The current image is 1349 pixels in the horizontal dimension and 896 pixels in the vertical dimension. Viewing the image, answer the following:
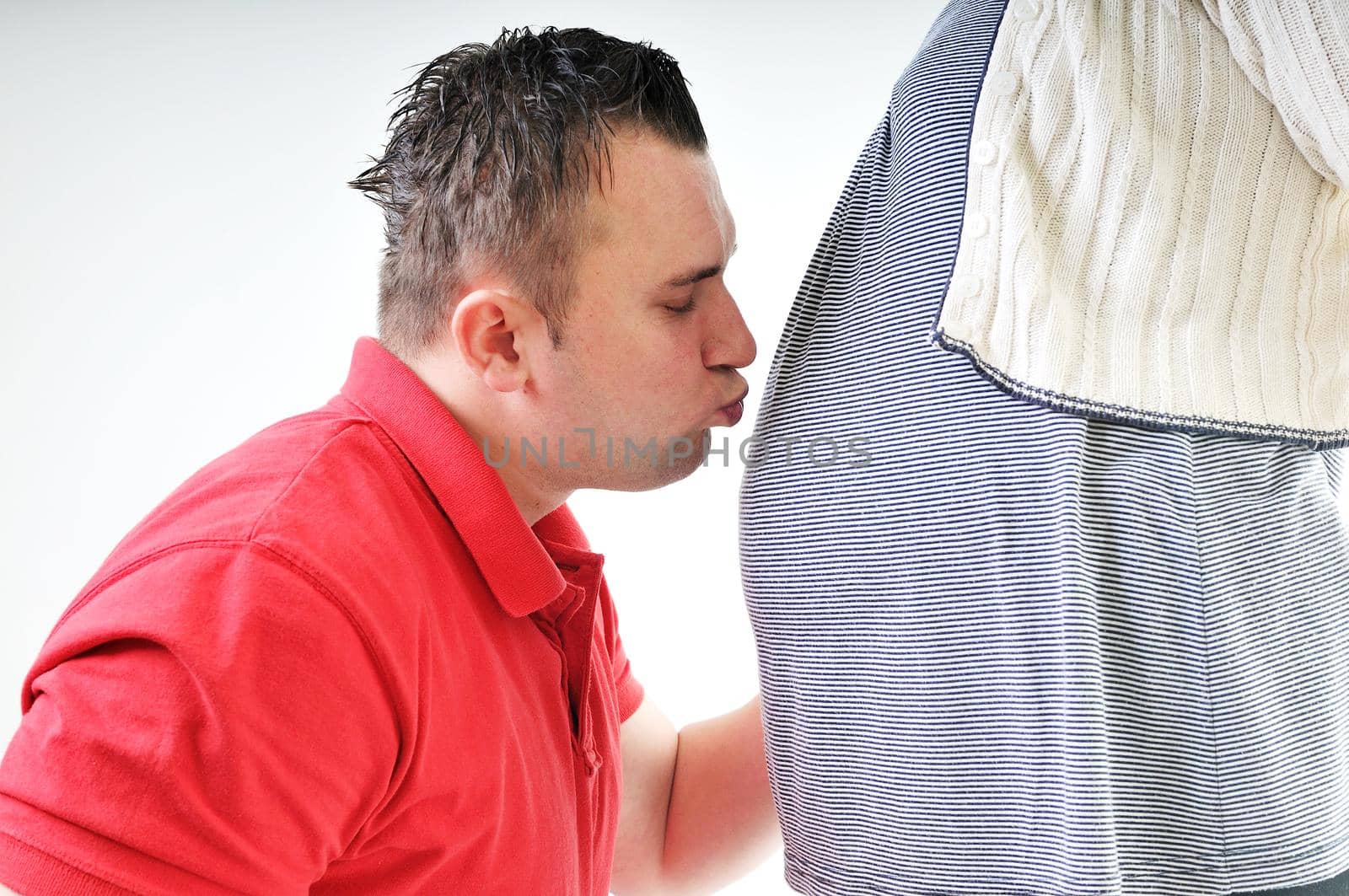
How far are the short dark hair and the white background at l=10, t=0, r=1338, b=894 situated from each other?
2.40 ft

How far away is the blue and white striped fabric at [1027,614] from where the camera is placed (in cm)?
69

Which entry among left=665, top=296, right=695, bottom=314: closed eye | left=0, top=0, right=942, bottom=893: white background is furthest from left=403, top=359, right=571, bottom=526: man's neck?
left=0, top=0, right=942, bottom=893: white background

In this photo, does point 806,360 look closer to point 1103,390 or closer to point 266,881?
point 1103,390

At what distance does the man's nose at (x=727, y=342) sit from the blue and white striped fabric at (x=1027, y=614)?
0.18m

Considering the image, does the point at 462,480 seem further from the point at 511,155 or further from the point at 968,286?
the point at 968,286

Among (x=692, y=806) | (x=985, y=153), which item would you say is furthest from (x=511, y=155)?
(x=692, y=806)

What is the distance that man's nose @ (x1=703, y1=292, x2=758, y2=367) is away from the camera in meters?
0.99

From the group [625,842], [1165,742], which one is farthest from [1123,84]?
[625,842]

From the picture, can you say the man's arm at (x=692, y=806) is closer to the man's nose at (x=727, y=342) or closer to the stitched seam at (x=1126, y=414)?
the man's nose at (x=727, y=342)

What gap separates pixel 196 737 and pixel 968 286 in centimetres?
52

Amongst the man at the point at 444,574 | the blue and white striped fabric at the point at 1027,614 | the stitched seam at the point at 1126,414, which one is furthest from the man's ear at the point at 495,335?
the stitched seam at the point at 1126,414

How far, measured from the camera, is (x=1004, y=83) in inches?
28.7

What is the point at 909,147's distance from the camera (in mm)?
770

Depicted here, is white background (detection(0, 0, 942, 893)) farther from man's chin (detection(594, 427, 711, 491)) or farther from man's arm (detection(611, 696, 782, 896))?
man's chin (detection(594, 427, 711, 491))
